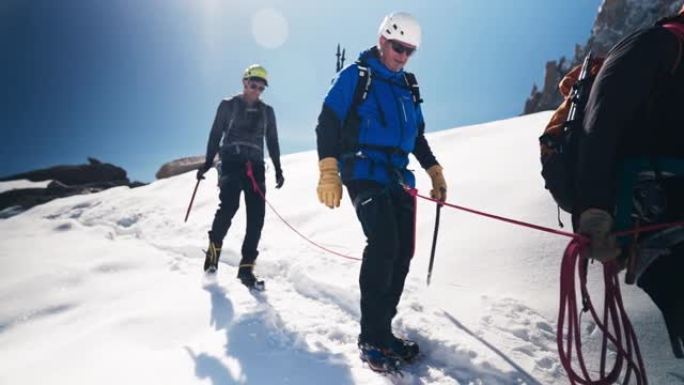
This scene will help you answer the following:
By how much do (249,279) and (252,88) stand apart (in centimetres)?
232

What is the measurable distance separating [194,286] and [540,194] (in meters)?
4.56

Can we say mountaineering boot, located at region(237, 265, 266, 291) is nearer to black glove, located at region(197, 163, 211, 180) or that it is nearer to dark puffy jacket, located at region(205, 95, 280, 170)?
dark puffy jacket, located at region(205, 95, 280, 170)

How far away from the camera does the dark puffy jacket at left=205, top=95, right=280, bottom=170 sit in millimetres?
4773

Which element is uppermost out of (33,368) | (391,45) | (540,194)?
(391,45)

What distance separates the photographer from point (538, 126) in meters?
10.1

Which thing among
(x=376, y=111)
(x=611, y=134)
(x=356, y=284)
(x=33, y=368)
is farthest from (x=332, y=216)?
(x=611, y=134)

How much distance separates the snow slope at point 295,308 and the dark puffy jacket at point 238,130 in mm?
1492

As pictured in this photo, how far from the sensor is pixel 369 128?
9.36 feet

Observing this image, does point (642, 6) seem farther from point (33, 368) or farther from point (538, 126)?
point (33, 368)

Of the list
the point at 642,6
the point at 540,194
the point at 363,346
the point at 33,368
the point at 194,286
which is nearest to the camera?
the point at 33,368

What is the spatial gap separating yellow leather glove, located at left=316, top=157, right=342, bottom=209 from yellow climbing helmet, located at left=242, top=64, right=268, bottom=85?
8.07ft

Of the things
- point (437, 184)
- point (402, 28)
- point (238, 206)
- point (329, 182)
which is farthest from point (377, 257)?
point (238, 206)

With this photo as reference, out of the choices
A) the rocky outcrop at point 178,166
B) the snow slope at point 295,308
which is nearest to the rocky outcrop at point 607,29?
the rocky outcrop at point 178,166

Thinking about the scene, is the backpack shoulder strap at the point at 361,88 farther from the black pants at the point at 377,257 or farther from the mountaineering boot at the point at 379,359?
the mountaineering boot at the point at 379,359
